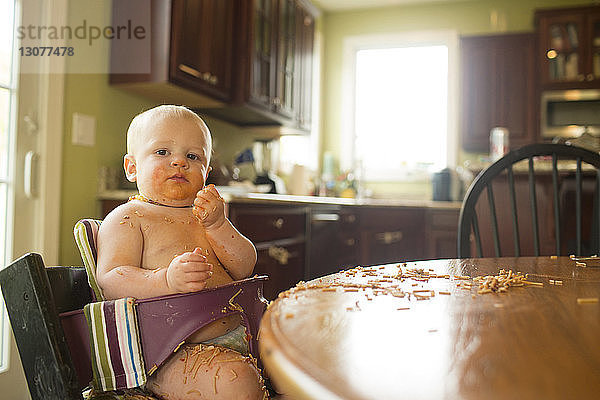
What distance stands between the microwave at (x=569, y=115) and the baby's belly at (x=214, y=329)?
439 cm

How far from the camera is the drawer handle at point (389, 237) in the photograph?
414 centimetres

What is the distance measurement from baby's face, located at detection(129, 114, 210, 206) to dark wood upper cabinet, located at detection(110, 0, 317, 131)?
4.83 ft

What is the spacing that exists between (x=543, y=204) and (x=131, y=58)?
2.04 meters

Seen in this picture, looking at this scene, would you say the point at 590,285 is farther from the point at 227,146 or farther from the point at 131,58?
the point at 227,146

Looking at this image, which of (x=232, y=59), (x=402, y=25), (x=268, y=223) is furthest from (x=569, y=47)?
(x=268, y=223)

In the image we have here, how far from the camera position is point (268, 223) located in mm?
2754

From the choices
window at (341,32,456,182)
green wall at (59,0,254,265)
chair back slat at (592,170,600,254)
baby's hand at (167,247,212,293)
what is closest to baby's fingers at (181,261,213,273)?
baby's hand at (167,247,212,293)

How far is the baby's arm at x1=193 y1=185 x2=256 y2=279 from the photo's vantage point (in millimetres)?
981

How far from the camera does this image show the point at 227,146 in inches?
146

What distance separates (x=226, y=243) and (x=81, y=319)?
0.33 metres

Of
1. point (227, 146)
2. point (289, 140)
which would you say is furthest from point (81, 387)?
point (289, 140)

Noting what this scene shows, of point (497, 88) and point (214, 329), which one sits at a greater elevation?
point (497, 88)

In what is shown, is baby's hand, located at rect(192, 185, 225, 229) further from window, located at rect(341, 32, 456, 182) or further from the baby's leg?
window, located at rect(341, 32, 456, 182)

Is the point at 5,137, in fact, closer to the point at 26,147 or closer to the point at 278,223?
the point at 26,147
